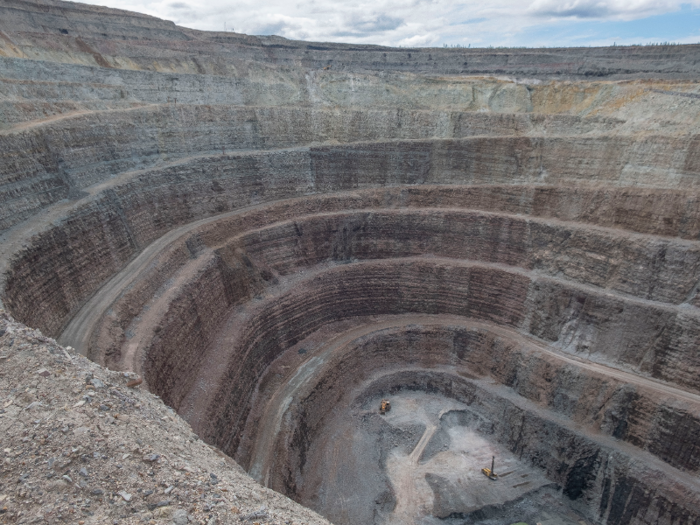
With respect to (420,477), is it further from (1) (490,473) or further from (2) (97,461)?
(2) (97,461)

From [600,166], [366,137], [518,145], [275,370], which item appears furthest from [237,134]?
[600,166]

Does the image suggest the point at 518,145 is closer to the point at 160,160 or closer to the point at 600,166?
the point at 600,166

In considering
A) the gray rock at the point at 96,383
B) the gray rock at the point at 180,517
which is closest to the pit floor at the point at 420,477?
the gray rock at the point at 96,383

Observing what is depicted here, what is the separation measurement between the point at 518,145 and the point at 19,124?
31.0 m

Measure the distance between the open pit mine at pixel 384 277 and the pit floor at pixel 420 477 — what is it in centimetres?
11

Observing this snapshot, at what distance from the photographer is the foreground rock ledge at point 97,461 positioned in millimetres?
6719

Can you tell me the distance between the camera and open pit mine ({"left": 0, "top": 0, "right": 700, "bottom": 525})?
60.6 feet

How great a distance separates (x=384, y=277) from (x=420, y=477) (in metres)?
13.1

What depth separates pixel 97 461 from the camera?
7.48 m

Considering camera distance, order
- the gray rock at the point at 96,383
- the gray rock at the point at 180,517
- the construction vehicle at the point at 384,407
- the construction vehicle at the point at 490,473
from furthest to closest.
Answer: the construction vehicle at the point at 384,407, the construction vehicle at the point at 490,473, the gray rock at the point at 96,383, the gray rock at the point at 180,517

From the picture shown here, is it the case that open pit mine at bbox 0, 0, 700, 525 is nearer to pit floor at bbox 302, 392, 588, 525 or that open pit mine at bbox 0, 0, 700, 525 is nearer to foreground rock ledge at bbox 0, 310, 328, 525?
pit floor at bbox 302, 392, 588, 525

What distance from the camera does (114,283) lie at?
776 inches

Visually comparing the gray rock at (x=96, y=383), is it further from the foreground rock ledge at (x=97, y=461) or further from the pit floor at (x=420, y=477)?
the pit floor at (x=420, y=477)

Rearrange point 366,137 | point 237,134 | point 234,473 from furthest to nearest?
point 366,137
point 237,134
point 234,473
